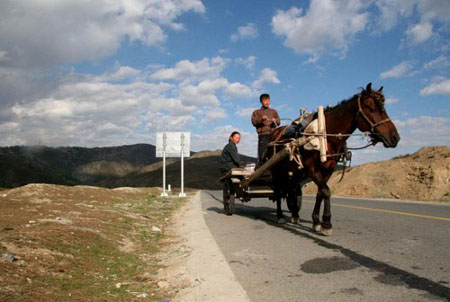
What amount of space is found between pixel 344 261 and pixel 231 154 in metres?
5.90

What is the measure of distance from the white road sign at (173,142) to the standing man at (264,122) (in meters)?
17.7

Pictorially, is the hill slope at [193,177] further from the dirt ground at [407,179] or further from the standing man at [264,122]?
the standing man at [264,122]

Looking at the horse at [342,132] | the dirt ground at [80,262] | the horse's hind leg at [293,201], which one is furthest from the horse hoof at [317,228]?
the dirt ground at [80,262]

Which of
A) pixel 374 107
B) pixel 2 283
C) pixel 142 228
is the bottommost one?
pixel 142 228

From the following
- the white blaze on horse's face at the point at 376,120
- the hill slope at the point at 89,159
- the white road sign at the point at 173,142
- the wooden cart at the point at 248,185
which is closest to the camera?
the white blaze on horse's face at the point at 376,120

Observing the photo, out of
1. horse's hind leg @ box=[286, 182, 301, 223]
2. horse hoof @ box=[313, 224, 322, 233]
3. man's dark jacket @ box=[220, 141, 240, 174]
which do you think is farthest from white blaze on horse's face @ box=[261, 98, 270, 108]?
horse hoof @ box=[313, 224, 322, 233]

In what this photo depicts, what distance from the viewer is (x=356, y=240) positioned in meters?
5.43

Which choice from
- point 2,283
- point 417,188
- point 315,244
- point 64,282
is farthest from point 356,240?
point 417,188

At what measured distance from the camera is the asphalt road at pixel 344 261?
312cm

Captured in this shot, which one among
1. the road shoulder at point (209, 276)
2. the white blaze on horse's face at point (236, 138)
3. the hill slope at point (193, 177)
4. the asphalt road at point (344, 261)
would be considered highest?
the white blaze on horse's face at point (236, 138)

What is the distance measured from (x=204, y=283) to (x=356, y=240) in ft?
9.84

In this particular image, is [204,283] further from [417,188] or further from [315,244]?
[417,188]

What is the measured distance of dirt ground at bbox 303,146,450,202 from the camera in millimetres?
18625

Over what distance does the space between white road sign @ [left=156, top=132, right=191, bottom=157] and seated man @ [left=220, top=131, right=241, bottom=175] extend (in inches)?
653
